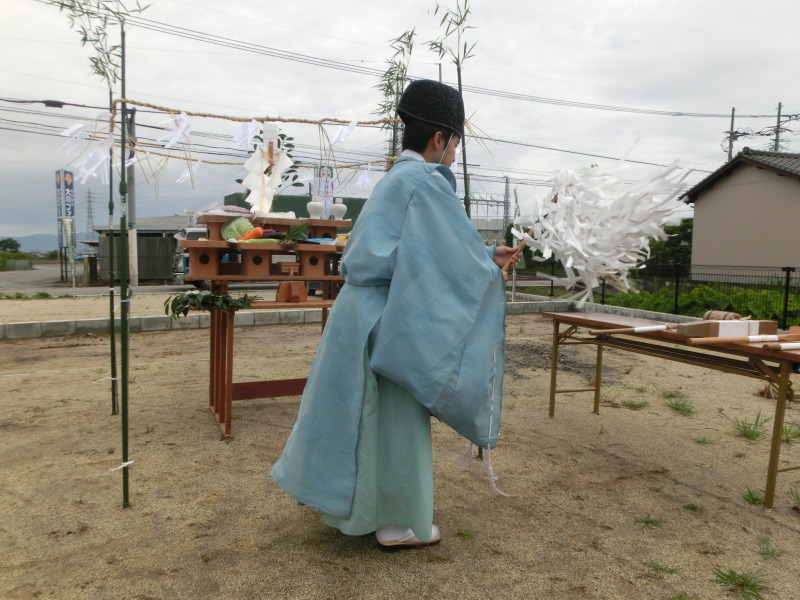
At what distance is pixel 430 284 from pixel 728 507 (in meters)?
2.04

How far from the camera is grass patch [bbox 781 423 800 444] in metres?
3.85

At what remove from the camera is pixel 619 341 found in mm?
3729

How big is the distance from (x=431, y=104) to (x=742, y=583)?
2203 mm

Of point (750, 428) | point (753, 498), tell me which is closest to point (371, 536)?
point (753, 498)

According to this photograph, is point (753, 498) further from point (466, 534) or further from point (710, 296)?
point (710, 296)

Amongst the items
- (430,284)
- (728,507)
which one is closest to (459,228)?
(430,284)

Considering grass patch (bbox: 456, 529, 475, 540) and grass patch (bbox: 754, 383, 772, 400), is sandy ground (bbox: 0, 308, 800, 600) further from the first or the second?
grass patch (bbox: 754, 383, 772, 400)

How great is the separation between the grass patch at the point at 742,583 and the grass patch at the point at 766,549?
0.20 meters

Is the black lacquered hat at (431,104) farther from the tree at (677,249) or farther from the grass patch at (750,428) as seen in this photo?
the tree at (677,249)

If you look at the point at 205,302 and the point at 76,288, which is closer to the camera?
the point at 205,302

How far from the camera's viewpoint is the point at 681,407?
4.58 meters

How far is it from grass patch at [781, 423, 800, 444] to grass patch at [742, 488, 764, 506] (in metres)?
1.09

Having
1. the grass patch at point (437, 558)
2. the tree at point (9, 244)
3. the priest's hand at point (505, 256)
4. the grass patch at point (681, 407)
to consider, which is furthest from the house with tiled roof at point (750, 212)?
the tree at point (9, 244)

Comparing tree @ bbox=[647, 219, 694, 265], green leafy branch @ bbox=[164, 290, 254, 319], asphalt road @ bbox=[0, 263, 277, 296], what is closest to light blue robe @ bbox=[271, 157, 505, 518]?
green leafy branch @ bbox=[164, 290, 254, 319]
